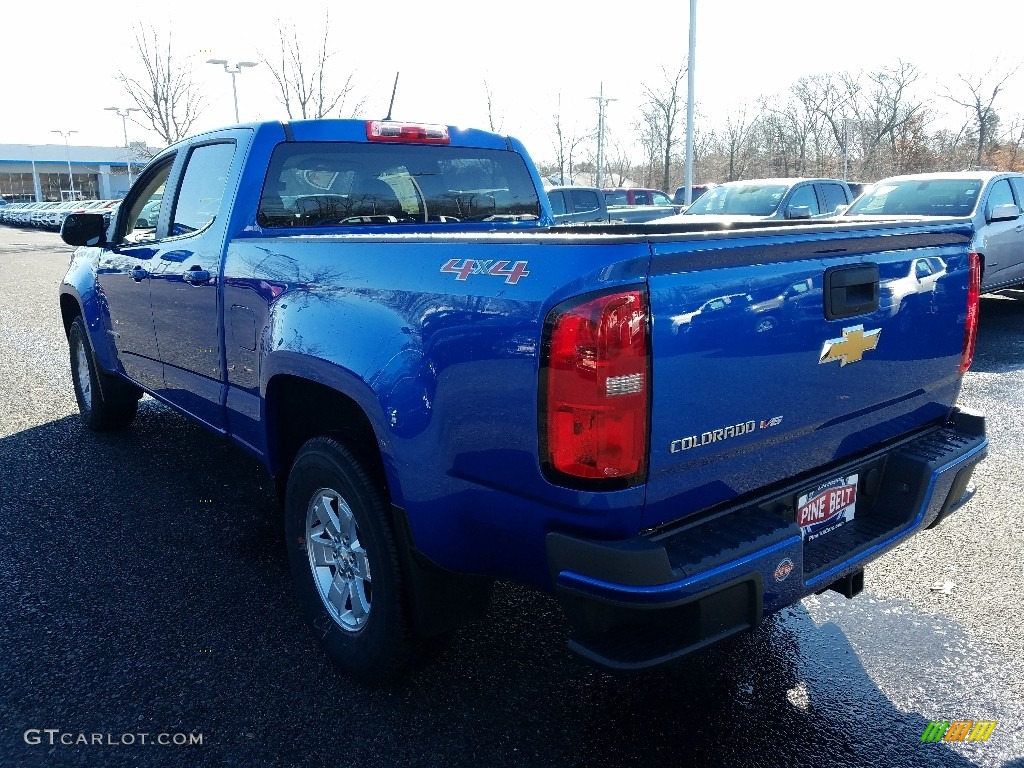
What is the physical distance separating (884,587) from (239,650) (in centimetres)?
267

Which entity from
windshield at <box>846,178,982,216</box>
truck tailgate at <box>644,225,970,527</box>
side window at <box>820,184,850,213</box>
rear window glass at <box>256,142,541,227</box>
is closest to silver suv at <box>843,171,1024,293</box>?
windshield at <box>846,178,982,216</box>

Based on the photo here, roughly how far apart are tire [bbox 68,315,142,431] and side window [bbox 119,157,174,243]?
107 centimetres

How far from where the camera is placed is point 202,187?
13.1 feet

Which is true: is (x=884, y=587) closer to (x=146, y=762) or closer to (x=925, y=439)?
(x=925, y=439)

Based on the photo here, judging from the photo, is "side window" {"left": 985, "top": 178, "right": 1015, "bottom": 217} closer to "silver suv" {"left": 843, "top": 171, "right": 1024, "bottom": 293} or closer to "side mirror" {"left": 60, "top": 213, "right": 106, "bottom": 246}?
"silver suv" {"left": 843, "top": 171, "right": 1024, "bottom": 293}

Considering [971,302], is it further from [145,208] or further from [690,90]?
[690,90]

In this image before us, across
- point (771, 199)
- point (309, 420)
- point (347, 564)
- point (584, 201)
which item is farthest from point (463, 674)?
point (584, 201)

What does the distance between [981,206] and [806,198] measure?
143 inches

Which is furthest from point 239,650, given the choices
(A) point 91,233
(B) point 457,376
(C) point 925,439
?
(A) point 91,233

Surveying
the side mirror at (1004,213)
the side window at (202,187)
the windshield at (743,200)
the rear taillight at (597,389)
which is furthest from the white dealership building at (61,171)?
the rear taillight at (597,389)

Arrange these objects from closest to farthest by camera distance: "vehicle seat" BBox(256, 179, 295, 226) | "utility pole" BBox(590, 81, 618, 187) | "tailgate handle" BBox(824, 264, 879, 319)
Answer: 1. "tailgate handle" BBox(824, 264, 879, 319)
2. "vehicle seat" BBox(256, 179, 295, 226)
3. "utility pole" BBox(590, 81, 618, 187)

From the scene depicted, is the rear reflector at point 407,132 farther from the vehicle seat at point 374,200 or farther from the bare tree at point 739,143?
the bare tree at point 739,143

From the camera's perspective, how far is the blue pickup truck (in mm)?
1992

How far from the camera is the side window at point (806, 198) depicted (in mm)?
12477
